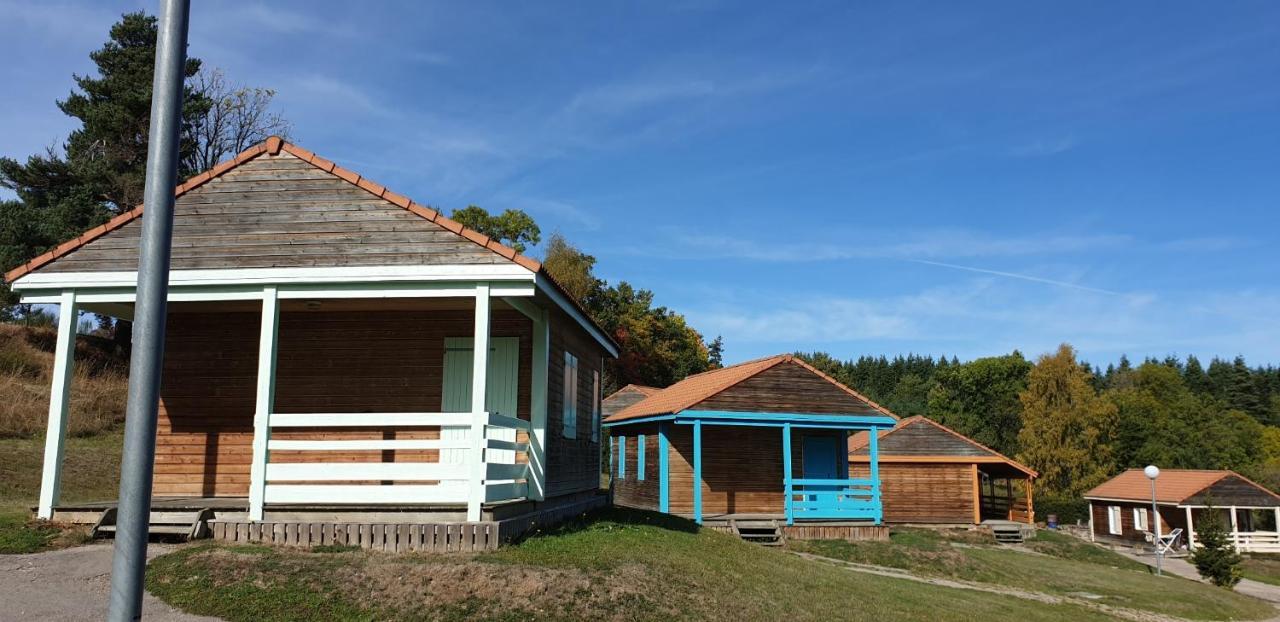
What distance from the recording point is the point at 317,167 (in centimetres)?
1277

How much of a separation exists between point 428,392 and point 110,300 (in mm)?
4545

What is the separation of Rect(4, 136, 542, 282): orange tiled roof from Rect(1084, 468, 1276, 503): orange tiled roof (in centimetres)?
4121

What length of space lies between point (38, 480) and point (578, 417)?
40.9ft

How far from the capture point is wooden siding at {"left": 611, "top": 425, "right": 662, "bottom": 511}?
29703 mm

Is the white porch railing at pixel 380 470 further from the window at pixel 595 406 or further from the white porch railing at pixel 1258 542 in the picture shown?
the white porch railing at pixel 1258 542

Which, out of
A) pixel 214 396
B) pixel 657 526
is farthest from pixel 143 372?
pixel 657 526

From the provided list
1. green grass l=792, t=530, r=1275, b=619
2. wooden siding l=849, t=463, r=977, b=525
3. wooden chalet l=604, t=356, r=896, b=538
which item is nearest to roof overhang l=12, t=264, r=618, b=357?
green grass l=792, t=530, r=1275, b=619

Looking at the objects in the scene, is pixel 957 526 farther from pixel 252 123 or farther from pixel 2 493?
pixel 252 123

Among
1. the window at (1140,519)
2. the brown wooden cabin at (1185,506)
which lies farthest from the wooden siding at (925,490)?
the window at (1140,519)

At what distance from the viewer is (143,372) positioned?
398cm

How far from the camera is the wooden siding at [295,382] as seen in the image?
1387 cm

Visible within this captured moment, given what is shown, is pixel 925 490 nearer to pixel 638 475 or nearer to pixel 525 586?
pixel 638 475

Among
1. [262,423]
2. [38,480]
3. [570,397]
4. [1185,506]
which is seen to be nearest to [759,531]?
[570,397]

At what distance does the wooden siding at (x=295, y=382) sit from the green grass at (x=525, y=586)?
133 inches
